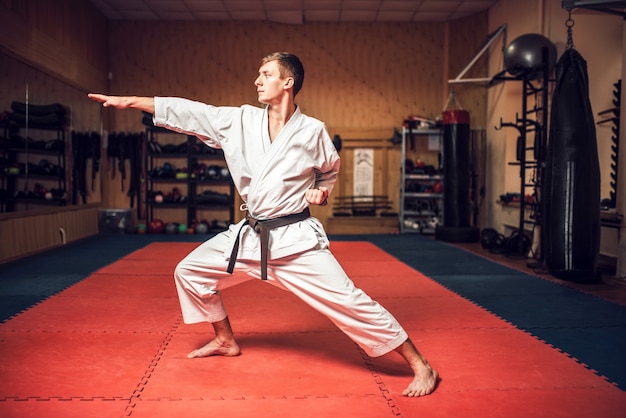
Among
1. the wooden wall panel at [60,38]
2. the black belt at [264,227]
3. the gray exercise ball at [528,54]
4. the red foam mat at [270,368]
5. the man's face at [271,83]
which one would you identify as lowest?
the red foam mat at [270,368]

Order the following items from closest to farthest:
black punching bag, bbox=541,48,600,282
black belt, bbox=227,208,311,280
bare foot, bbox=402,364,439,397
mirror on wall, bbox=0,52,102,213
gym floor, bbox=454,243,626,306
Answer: bare foot, bbox=402,364,439,397
black belt, bbox=227,208,311,280
gym floor, bbox=454,243,626,306
black punching bag, bbox=541,48,600,282
mirror on wall, bbox=0,52,102,213

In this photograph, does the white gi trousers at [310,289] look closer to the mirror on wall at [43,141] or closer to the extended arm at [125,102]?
the extended arm at [125,102]

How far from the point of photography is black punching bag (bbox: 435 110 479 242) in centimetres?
835

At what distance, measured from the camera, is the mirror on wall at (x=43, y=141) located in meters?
6.16

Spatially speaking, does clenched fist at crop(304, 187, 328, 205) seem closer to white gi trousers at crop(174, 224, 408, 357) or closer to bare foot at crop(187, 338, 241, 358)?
white gi trousers at crop(174, 224, 408, 357)

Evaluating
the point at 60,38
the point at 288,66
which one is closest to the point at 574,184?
the point at 288,66

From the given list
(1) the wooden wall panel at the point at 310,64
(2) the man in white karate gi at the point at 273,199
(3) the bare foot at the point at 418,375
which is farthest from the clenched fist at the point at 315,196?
(1) the wooden wall panel at the point at 310,64

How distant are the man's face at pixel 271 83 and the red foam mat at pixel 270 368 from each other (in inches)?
50.1

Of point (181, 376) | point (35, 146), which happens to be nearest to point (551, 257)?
point (181, 376)

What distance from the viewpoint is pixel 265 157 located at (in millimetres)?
2461

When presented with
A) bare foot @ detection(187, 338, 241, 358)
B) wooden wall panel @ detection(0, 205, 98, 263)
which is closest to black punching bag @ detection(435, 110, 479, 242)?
wooden wall panel @ detection(0, 205, 98, 263)

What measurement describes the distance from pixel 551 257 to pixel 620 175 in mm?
1128

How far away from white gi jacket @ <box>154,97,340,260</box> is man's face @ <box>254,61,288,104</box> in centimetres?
9

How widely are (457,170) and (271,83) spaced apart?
6.33m
